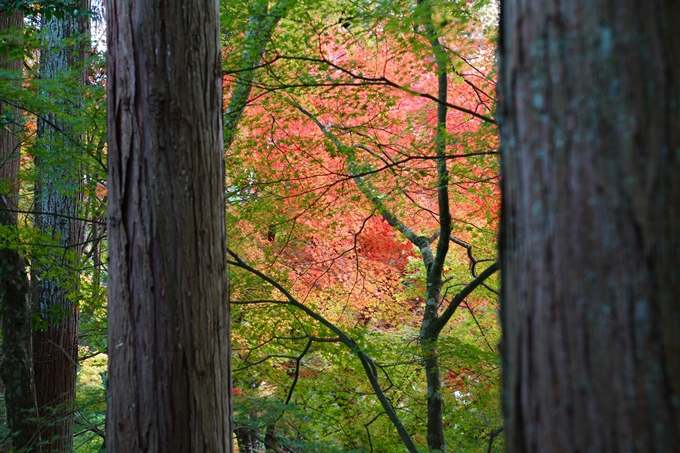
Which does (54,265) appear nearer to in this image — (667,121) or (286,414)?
(286,414)

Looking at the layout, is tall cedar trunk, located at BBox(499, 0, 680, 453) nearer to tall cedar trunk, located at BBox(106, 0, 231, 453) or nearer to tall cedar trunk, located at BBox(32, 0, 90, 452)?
tall cedar trunk, located at BBox(106, 0, 231, 453)

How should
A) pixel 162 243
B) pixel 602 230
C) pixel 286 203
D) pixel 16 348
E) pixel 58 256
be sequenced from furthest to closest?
pixel 286 203 → pixel 58 256 → pixel 16 348 → pixel 162 243 → pixel 602 230

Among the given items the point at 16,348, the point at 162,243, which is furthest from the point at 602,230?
the point at 16,348

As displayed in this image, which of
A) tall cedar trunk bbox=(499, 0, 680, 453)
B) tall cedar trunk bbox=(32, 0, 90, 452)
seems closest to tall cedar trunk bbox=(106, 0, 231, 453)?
tall cedar trunk bbox=(499, 0, 680, 453)

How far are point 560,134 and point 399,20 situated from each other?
3580 mm

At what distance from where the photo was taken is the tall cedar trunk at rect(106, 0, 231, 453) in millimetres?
2158

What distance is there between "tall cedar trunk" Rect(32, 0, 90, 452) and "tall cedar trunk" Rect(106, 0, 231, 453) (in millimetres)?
2726

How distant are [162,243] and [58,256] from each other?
3572mm

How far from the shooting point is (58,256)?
5.18 m

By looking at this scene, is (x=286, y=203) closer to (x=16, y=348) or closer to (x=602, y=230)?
(x=16, y=348)

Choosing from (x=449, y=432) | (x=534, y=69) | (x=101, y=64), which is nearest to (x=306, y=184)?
(x=101, y=64)

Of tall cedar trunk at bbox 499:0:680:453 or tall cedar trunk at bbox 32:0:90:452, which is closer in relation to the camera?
tall cedar trunk at bbox 499:0:680:453

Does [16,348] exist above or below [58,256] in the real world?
below

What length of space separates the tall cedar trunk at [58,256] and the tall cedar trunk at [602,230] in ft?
15.0
